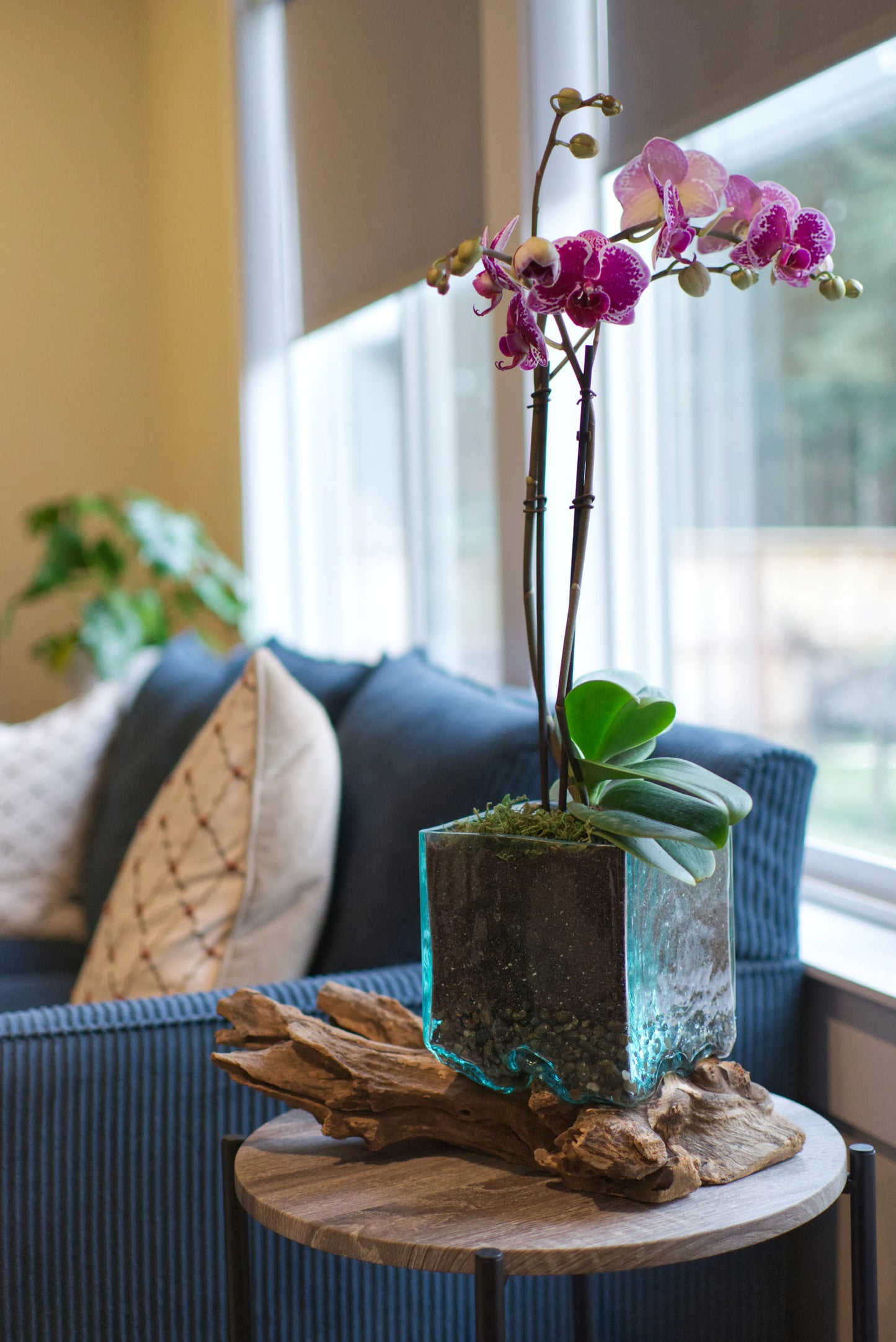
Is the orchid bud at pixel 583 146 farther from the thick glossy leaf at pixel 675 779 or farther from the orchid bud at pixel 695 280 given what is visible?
the thick glossy leaf at pixel 675 779

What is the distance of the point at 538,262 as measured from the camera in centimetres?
77

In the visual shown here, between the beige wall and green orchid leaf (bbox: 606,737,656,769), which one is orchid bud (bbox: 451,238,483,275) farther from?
the beige wall

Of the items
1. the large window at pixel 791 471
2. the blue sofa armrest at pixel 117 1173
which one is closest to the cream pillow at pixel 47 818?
the large window at pixel 791 471

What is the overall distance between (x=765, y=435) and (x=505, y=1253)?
137cm

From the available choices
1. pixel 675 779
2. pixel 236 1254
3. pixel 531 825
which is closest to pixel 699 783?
pixel 675 779

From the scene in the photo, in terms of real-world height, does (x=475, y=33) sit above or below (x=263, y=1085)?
above

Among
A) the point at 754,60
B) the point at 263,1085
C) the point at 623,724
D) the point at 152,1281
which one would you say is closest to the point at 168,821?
the point at 152,1281

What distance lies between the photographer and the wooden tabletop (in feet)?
2.50

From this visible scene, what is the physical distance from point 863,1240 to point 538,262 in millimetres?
708

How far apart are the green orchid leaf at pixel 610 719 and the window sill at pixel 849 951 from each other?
1.43ft

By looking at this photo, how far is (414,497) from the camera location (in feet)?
9.62

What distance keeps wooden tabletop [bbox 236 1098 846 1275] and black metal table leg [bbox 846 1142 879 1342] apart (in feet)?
0.08

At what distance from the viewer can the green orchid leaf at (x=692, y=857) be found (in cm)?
82

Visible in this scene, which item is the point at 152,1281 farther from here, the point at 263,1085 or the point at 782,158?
the point at 782,158
